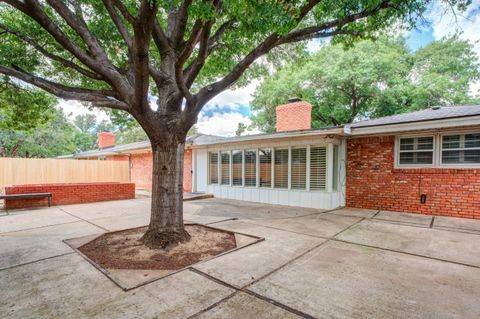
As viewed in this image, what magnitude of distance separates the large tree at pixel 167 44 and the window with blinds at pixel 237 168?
498 cm

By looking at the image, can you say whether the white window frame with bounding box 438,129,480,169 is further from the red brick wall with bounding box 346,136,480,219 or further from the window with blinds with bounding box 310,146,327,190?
the window with blinds with bounding box 310,146,327,190

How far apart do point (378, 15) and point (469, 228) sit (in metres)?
4.90

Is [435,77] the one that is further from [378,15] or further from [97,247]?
[97,247]

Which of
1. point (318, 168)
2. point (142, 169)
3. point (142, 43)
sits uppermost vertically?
point (142, 43)

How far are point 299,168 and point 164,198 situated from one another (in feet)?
17.2

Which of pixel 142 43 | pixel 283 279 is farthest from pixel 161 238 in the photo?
pixel 142 43

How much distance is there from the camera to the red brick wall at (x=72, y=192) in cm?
747

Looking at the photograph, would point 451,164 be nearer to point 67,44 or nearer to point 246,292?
point 246,292

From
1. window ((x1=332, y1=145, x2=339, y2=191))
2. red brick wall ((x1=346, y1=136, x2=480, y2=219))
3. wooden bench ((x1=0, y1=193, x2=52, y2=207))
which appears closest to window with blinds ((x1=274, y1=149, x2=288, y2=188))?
window ((x1=332, y1=145, x2=339, y2=191))

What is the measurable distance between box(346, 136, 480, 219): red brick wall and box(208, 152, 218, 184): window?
5.54 m

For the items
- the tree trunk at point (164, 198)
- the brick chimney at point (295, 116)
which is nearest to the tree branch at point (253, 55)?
the tree trunk at point (164, 198)

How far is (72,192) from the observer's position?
334 inches

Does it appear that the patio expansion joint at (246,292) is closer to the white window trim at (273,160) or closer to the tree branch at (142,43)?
the tree branch at (142,43)

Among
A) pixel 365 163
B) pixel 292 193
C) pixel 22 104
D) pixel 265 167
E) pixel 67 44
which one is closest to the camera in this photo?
pixel 67 44
